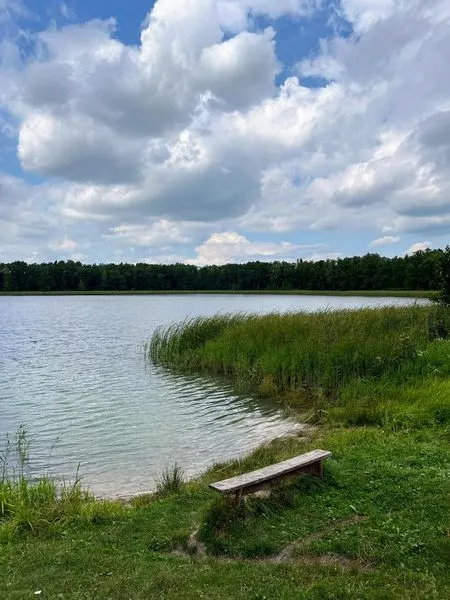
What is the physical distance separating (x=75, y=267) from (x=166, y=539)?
121295 mm

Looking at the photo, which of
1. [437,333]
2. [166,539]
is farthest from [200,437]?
[437,333]

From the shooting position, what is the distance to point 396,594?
3387 mm

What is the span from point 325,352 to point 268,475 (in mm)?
8332

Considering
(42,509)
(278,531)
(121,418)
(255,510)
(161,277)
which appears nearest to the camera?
(278,531)

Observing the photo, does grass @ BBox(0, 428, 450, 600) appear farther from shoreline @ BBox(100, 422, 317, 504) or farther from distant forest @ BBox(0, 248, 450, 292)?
distant forest @ BBox(0, 248, 450, 292)

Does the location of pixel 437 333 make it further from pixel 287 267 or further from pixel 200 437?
pixel 287 267

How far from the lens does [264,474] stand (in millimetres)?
5250

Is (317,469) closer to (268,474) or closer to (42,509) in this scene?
(268,474)

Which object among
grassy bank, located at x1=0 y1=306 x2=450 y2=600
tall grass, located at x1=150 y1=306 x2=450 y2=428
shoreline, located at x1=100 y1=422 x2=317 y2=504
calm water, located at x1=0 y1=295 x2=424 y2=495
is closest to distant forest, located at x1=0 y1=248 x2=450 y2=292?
tall grass, located at x1=150 y1=306 x2=450 y2=428

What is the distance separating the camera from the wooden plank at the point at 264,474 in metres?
4.91

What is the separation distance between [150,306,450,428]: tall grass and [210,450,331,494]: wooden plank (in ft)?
12.3

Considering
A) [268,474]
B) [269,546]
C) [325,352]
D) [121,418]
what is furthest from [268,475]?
[325,352]

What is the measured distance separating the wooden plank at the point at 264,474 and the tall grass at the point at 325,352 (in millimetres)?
3757

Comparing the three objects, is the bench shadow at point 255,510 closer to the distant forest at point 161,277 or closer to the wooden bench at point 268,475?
the wooden bench at point 268,475
